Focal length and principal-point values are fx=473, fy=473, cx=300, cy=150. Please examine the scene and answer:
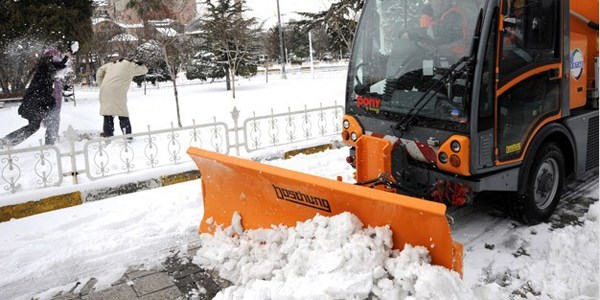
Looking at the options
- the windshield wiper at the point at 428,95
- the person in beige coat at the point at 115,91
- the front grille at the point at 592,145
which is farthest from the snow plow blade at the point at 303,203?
the person in beige coat at the point at 115,91

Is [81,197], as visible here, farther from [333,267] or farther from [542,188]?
[542,188]

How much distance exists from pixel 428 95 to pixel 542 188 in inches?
66.4

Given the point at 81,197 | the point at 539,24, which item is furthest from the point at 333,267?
the point at 81,197

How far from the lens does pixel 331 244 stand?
3367mm

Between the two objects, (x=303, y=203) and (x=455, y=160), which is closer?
(x=303, y=203)

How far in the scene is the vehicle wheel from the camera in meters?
4.72

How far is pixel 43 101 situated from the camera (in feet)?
33.0

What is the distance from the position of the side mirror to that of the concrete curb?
5082 mm

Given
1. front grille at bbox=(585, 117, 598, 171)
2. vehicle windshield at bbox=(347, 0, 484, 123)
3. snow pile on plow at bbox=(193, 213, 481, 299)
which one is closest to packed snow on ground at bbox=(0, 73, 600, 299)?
snow pile on plow at bbox=(193, 213, 481, 299)

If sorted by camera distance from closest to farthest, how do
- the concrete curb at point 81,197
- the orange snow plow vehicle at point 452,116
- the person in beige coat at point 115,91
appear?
Result: the orange snow plow vehicle at point 452,116 → the concrete curb at point 81,197 → the person in beige coat at point 115,91

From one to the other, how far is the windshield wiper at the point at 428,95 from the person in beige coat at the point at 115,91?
6.86 meters

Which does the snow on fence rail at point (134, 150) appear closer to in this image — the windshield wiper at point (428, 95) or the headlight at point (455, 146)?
the windshield wiper at point (428, 95)

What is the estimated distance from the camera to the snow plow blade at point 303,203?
3.04m

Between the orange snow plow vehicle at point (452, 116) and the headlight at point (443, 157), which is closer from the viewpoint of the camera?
the orange snow plow vehicle at point (452, 116)
